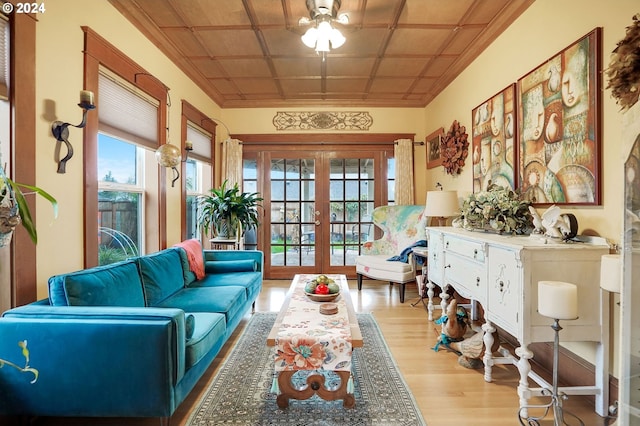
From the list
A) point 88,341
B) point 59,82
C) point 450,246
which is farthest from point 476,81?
point 88,341

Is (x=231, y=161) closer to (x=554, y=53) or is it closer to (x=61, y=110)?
(x=61, y=110)

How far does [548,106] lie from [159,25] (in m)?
3.29

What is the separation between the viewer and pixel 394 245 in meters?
4.74

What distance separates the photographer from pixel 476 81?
3512 mm

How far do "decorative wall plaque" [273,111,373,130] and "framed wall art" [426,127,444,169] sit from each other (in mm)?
966

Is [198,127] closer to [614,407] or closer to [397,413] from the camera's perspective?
[397,413]

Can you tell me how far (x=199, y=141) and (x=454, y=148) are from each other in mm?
3307

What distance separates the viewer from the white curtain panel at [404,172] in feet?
16.8

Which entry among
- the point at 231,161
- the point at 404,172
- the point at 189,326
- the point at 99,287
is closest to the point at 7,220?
the point at 99,287

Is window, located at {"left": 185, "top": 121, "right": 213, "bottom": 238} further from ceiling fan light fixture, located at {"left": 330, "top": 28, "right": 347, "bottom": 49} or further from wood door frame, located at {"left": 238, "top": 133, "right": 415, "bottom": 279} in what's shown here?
ceiling fan light fixture, located at {"left": 330, "top": 28, "right": 347, "bottom": 49}

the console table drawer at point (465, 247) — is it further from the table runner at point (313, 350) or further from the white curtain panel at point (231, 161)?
the white curtain panel at point (231, 161)

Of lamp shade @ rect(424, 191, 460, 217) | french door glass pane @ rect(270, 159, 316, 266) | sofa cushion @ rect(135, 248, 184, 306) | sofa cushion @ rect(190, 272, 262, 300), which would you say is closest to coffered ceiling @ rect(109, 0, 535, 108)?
french door glass pane @ rect(270, 159, 316, 266)

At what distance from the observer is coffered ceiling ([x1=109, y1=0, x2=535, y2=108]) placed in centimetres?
275

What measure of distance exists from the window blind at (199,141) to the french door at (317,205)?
83 centimetres
